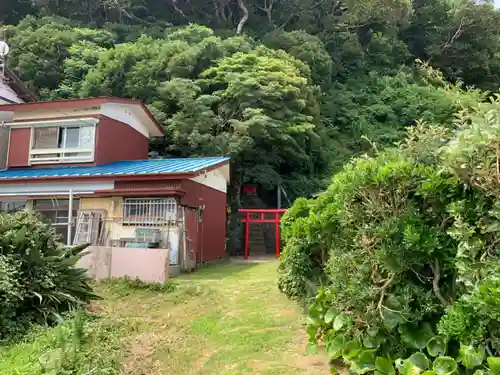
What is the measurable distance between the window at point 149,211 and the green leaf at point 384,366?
9107mm

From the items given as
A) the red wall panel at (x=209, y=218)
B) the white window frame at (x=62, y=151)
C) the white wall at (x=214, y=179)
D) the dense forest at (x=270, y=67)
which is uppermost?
the dense forest at (x=270, y=67)

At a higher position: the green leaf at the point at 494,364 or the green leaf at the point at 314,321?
the green leaf at the point at 494,364

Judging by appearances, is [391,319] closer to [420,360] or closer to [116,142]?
[420,360]

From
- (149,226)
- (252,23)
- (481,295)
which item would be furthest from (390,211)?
(252,23)

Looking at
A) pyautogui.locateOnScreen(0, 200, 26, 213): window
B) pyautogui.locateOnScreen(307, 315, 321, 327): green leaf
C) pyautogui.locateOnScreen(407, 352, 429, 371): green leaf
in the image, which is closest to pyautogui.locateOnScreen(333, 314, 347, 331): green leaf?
pyautogui.locateOnScreen(307, 315, 321, 327): green leaf

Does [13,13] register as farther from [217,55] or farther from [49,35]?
[217,55]

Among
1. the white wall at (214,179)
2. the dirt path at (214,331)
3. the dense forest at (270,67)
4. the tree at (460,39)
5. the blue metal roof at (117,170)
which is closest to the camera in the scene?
the dirt path at (214,331)

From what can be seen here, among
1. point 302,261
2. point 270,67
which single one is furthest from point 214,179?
point 302,261

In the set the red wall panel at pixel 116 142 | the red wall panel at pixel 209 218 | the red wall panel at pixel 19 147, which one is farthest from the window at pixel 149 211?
the red wall panel at pixel 19 147

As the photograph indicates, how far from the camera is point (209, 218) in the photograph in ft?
48.9

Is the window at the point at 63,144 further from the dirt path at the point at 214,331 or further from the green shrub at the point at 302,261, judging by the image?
the green shrub at the point at 302,261

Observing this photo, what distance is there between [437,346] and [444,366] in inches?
8.0

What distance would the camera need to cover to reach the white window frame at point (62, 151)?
14.9 metres

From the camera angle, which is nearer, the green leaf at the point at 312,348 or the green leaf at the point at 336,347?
the green leaf at the point at 336,347
